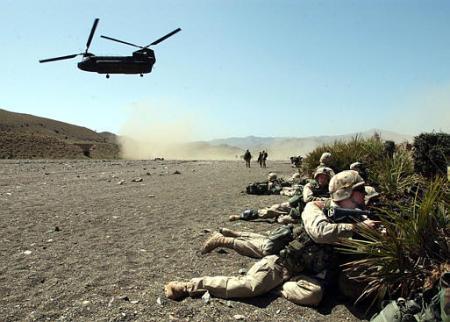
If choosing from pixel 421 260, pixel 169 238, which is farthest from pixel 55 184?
pixel 421 260

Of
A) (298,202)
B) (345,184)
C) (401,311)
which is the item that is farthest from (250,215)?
(401,311)

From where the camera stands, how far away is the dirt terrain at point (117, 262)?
4.91 m

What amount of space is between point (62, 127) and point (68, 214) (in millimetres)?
108987

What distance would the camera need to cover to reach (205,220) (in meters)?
10.4

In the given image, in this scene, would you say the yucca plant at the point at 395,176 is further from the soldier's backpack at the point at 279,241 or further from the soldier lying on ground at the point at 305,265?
the soldier lying on ground at the point at 305,265

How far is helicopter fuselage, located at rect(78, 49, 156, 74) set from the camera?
26.7m

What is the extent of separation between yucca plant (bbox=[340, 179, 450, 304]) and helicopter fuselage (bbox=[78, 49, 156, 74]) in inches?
945

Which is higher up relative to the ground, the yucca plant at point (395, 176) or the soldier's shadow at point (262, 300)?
the yucca plant at point (395, 176)

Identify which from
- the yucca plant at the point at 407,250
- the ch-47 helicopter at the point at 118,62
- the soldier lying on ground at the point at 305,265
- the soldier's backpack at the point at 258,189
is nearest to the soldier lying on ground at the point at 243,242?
the soldier lying on ground at the point at 305,265

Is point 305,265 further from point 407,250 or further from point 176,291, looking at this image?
point 176,291

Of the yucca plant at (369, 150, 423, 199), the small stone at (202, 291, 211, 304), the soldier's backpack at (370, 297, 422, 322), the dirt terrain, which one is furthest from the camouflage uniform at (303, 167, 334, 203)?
the soldier's backpack at (370, 297, 422, 322)

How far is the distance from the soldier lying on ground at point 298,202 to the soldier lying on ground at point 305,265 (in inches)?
106

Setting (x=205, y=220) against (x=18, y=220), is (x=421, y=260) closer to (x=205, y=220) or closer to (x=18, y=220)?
(x=205, y=220)

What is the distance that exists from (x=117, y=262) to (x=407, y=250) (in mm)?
4020
